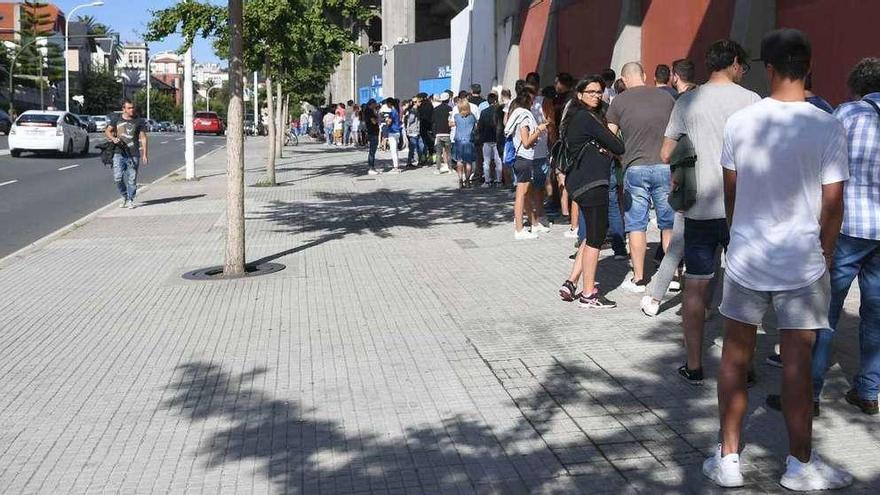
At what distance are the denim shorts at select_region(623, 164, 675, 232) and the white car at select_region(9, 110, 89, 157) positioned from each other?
88.1ft

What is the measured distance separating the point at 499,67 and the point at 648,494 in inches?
1032

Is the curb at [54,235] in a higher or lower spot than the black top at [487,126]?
lower

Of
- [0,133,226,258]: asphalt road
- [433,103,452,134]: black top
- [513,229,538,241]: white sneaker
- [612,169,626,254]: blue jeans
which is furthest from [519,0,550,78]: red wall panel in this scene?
[612,169,626,254]: blue jeans

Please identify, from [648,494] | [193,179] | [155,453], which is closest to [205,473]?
[155,453]

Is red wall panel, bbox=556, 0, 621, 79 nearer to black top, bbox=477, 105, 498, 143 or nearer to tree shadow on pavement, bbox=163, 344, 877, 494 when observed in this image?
black top, bbox=477, 105, 498, 143

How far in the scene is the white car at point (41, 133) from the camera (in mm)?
30625

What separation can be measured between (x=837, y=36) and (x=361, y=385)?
27.2 feet

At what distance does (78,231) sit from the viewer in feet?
43.2

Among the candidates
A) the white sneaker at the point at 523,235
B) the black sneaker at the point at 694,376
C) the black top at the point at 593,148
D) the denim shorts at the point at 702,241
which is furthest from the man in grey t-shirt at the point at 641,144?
the white sneaker at the point at 523,235

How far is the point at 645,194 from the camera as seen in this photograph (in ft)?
25.4

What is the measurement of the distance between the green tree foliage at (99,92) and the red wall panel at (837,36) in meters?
105

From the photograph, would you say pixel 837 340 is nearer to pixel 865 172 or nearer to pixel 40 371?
pixel 865 172

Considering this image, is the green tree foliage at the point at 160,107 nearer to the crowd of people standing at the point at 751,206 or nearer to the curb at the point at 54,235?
the curb at the point at 54,235

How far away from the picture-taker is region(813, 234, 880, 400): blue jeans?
4.77 m
